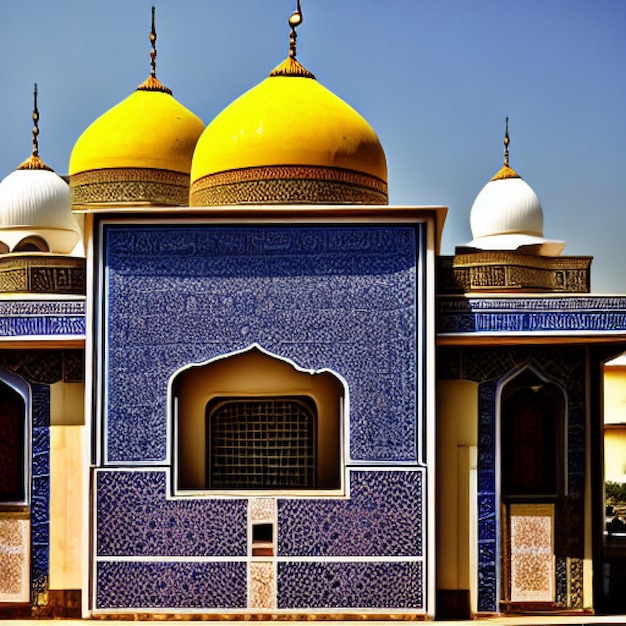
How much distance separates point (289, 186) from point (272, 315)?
1.64 metres

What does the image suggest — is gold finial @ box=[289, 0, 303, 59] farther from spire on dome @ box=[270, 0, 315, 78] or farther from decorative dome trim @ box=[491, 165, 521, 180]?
decorative dome trim @ box=[491, 165, 521, 180]

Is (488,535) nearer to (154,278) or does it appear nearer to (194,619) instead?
(194,619)

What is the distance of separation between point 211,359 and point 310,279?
1.21 m

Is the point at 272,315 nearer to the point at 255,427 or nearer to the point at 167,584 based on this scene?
the point at 255,427

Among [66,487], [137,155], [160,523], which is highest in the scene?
[137,155]

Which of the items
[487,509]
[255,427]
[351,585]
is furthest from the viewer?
[255,427]

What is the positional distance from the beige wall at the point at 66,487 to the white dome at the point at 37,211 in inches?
165

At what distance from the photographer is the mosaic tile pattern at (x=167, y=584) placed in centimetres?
830

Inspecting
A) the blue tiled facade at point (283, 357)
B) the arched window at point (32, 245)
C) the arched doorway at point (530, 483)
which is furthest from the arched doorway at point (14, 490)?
the arched doorway at point (530, 483)

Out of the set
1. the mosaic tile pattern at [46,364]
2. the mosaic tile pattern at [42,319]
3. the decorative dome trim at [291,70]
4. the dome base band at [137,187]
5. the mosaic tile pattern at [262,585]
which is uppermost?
the decorative dome trim at [291,70]

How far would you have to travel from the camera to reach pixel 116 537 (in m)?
8.34

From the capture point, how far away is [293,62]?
10.4 m

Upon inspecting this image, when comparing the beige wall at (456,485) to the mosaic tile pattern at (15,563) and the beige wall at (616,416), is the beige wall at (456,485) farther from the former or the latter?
the beige wall at (616,416)

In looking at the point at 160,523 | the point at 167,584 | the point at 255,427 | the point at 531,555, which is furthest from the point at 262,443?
the point at 531,555
